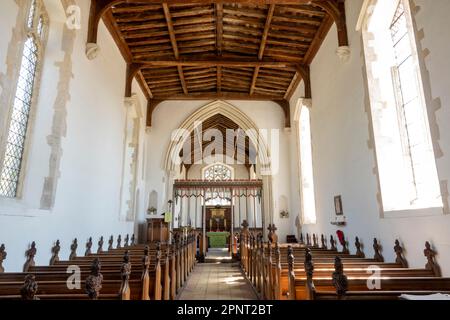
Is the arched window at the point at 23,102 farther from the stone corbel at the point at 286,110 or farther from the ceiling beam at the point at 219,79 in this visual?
the stone corbel at the point at 286,110

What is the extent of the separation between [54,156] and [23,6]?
1.75 m

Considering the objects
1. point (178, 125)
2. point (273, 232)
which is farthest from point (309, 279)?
point (178, 125)

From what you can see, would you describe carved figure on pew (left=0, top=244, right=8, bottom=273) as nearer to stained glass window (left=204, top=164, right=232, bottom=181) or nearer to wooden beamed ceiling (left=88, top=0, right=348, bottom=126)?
wooden beamed ceiling (left=88, top=0, right=348, bottom=126)

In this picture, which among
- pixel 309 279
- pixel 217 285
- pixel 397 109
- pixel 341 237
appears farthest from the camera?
pixel 217 285

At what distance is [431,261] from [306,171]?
5087 mm

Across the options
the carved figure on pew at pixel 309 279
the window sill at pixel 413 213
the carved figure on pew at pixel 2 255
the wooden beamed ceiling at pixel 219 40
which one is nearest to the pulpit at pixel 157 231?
the wooden beamed ceiling at pixel 219 40

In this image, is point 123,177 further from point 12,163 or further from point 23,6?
point 23,6

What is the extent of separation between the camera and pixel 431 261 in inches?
114

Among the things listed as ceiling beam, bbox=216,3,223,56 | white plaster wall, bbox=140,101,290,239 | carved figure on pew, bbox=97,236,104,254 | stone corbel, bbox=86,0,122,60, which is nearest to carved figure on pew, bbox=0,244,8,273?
carved figure on pew, bbox=97,236,104,254

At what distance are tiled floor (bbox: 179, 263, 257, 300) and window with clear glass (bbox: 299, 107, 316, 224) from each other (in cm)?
229

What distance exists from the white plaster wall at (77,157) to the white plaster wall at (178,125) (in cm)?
241

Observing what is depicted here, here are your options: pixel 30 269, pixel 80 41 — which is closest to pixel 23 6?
pixel 80 41

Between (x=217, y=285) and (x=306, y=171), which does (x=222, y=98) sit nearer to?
(x=306, y=171)
